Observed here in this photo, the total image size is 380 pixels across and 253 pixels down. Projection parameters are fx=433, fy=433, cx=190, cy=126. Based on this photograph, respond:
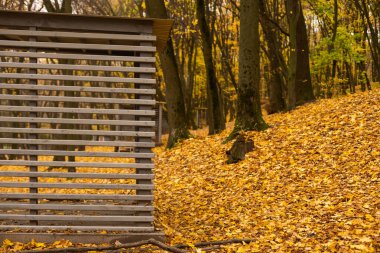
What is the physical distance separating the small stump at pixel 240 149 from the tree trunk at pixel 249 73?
3.96 ft

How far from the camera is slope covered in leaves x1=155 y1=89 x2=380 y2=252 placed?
260 inches

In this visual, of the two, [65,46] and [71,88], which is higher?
[65,46]

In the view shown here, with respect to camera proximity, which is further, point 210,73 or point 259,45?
point 210,73

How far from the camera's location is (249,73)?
12773mm

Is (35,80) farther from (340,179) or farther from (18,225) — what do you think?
(340,179)

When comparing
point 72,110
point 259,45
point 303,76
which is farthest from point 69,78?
point 303,76

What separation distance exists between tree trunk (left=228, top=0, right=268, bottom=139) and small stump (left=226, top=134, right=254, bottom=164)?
3.96ft

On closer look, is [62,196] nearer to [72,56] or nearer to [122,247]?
[122,247]

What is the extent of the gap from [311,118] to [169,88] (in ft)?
18.0

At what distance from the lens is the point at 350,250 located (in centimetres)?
577

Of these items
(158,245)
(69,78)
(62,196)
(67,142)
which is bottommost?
(158,245)

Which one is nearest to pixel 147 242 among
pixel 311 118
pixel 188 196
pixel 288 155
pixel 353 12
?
pixel 188 196

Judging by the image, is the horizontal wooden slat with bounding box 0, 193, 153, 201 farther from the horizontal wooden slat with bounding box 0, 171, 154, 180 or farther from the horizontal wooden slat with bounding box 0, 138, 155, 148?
the horizontal wooden slat with bounding box 0, 138, 155, 148

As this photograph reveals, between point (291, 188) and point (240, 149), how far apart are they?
2839 mm
